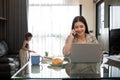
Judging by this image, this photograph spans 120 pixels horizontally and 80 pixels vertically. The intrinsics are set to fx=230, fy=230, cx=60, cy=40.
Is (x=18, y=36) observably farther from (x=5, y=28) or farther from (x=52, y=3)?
(x=52, y=3)

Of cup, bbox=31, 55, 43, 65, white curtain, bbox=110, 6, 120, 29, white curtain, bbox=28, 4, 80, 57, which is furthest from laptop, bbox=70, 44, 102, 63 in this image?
white curtain, bbox=28, 4, 80, 57

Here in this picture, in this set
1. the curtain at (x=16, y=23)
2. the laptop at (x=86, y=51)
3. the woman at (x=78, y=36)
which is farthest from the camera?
the curtain at (x=16, y=23)

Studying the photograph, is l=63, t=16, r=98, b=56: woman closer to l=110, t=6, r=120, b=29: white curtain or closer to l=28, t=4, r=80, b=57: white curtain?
l=110, t=6, r=120, b=29: white curtain

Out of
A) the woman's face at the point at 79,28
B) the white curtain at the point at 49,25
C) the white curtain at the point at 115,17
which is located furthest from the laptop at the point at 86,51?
the white curtain at the point at 49,25

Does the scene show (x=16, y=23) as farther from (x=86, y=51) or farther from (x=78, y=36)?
(x=86, y=51)

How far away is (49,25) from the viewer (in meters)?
7.30

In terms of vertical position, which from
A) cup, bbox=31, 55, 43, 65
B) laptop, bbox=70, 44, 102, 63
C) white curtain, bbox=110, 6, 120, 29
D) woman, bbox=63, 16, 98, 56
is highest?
white curtain, bbox=110, 6, 120, 29

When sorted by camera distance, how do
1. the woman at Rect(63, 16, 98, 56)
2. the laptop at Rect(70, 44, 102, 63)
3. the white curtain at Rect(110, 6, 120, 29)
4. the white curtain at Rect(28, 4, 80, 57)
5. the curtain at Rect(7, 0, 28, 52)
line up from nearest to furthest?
the laptop at Rect(70, 44, 102, 63), the woman at Rect(63, 16, 98, 56), the white curtain at Rect(110, 6, 120, 29), the curtain at Rect(7, 0, 28, 52), the white curtain at Rect(28, 4, 80, 57)

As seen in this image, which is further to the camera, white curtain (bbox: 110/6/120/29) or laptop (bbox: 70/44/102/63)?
white curtain (bbox: 110/6/120/29)

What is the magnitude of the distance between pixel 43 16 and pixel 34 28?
48cm

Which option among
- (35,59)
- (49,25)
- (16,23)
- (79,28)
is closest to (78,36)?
(79,28)

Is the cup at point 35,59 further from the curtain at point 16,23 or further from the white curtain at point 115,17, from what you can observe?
the curtain at point 16,23

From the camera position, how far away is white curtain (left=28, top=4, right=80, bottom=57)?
7.27m

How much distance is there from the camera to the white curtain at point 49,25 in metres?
7.27
